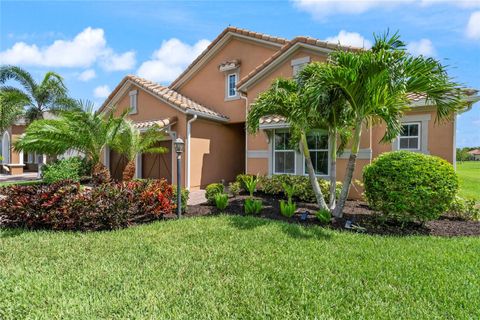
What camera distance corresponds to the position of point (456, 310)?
10.6ft

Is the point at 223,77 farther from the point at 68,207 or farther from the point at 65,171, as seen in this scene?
the point at 68,207

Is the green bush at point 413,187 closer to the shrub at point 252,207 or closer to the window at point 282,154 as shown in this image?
the shrub at point 252,207

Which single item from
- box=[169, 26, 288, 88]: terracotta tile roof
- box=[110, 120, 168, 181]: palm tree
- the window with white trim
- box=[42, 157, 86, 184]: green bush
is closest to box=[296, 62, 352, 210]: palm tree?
the window with white trim

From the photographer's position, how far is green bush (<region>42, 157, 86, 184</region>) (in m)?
15.3

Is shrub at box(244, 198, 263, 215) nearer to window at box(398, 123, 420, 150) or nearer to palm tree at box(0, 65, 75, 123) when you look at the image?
window at box(398, 123, 420, 150)

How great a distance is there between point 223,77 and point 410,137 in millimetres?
10722

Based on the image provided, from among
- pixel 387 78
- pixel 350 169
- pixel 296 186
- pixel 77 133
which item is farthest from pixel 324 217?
pixel 77 133

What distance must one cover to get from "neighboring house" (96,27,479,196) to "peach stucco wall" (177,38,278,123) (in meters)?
0.06

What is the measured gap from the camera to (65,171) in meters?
16.0

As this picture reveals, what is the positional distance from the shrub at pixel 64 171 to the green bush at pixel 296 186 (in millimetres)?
10802

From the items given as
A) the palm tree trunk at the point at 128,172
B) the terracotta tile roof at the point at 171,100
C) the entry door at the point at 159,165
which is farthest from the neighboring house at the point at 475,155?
the palm tree trunk at the point at 128,172

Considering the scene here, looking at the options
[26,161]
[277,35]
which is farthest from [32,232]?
[26,161]

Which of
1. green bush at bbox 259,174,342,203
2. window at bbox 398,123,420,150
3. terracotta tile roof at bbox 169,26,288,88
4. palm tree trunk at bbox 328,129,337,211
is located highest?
terracotta tile roof at bbox 169,26,288,88

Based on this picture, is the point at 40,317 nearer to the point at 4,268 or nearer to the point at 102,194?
the point at 4,268
